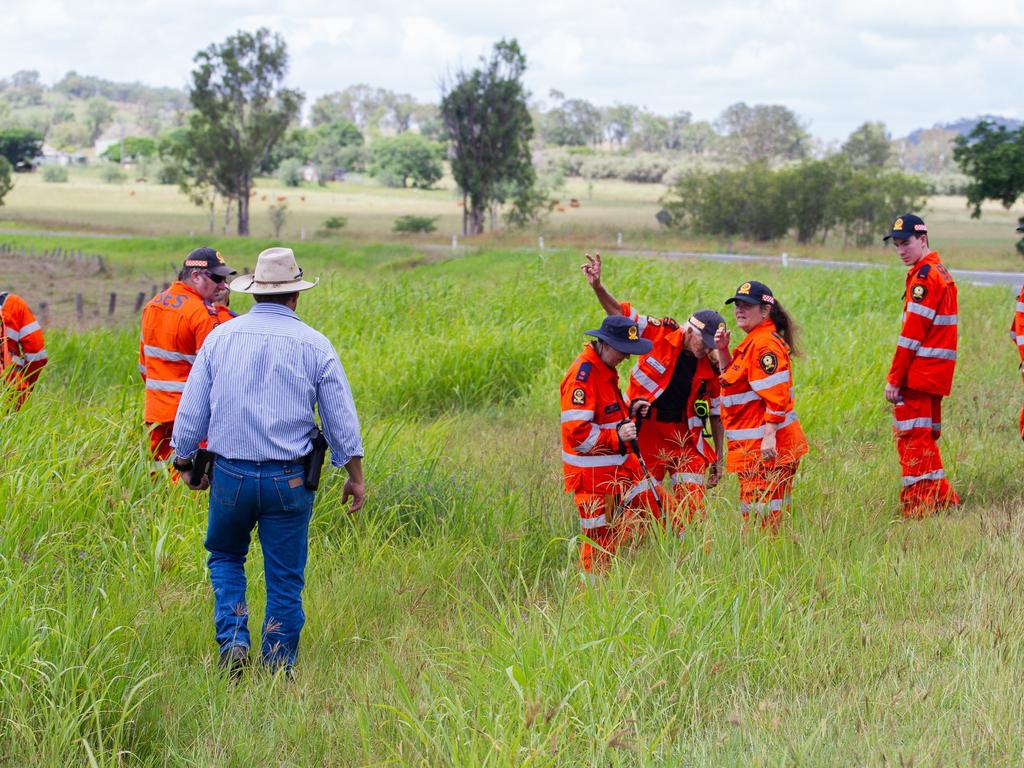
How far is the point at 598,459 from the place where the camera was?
20.4 ft

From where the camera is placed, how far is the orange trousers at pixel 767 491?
19.3ft

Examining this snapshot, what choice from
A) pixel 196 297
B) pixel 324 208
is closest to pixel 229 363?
pixel 196 297

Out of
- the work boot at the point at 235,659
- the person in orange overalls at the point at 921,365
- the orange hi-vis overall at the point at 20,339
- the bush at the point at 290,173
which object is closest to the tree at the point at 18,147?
the bush at the point at 290,173

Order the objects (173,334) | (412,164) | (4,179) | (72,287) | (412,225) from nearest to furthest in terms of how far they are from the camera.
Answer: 1. (173,334)
2. (72,287)
3. (412,225)
4. (4,179)
5. (412,164)

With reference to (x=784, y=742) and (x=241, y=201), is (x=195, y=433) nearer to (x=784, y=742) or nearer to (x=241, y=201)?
(x=784, y=742)

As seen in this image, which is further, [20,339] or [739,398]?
[20,339]

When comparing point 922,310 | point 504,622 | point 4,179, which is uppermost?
point 4,179

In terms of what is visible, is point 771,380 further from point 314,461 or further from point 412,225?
point 412,225

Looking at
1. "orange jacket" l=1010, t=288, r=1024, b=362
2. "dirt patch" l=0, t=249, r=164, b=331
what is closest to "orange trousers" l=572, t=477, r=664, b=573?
"orange jacket" l=1010, t=288, r=1024, b=362

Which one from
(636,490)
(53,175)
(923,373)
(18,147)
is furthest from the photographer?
(18,147)

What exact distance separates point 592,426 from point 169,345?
2.88 metres

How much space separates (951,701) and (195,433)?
3223 mm

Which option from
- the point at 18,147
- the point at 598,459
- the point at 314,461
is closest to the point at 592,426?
the point at 598,459

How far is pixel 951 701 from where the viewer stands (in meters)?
3.77
